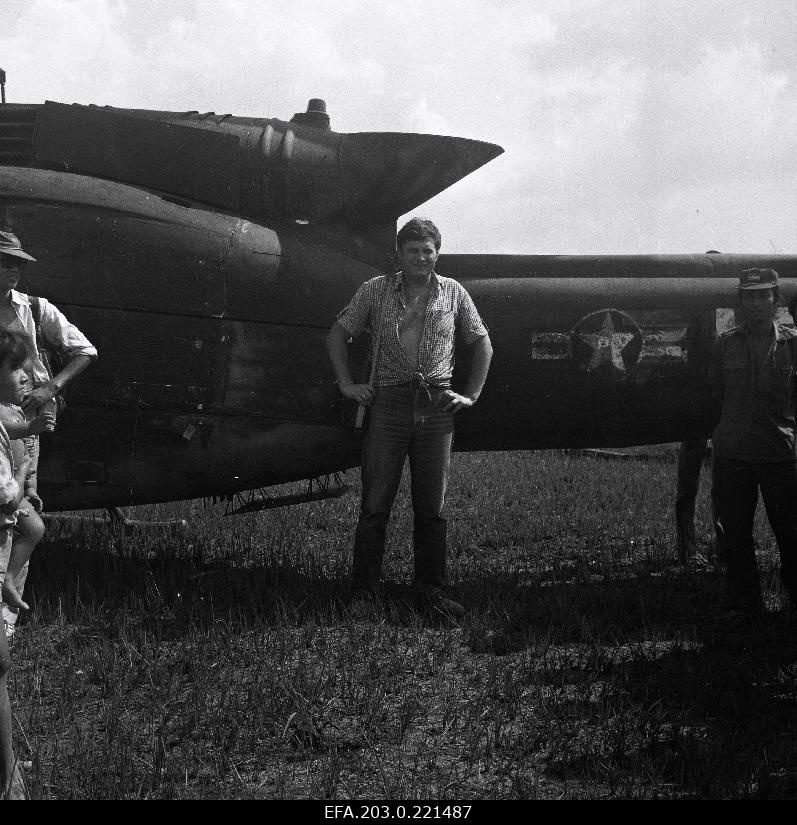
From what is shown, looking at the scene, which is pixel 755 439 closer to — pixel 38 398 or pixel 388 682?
pixel 388 682

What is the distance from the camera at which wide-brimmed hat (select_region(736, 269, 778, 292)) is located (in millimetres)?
4664

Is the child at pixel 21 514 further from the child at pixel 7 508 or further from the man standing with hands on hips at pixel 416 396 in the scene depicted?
the man standing with hands on hips at pixel 416 396

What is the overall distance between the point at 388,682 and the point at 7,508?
1.66 meters

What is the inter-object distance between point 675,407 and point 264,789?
351 cm

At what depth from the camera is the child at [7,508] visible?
2666 mm

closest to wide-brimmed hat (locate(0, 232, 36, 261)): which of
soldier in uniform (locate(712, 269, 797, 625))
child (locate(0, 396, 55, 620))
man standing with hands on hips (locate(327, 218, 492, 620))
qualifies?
child (locate(0, 396, 55, 620))

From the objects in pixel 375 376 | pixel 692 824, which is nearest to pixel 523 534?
pixel 375 376

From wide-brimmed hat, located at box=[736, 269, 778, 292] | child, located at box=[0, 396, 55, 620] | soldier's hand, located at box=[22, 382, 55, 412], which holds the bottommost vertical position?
child, located at box=[0, 396, 55, 620]

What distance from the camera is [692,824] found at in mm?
2799

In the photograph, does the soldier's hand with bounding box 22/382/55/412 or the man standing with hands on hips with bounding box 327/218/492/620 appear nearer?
the soldier's hand with bounding box 22/382/55/412

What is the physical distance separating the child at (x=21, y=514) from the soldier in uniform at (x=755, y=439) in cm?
314

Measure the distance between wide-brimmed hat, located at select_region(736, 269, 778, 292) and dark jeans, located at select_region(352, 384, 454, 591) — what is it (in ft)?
5.12

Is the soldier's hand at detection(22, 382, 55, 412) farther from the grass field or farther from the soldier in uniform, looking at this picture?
the soldier in uniform

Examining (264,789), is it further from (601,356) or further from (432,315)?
(601,356)
